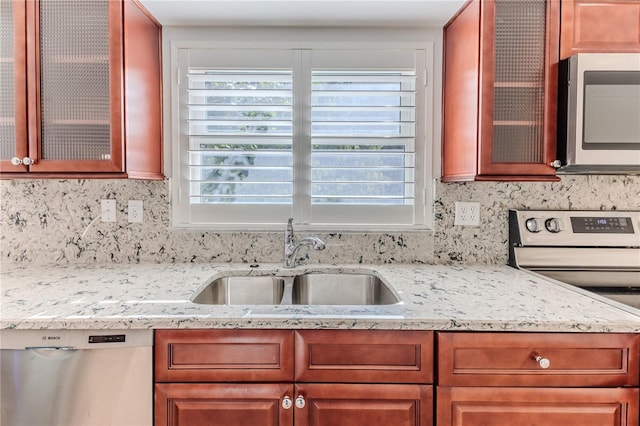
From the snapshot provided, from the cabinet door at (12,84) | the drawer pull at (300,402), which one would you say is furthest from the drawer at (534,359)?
the cabinet door at (12,84)

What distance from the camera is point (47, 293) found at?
1292 millimetres

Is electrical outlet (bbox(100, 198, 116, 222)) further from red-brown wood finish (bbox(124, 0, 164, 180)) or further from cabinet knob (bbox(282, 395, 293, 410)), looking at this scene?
cabinet knob (bbox(282, 395, 293, 410))

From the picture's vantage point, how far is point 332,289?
1.71 m

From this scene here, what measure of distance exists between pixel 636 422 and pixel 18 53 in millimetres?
2528

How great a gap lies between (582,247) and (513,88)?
2.73 feet

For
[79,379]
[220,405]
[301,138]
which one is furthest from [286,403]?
[301,138]

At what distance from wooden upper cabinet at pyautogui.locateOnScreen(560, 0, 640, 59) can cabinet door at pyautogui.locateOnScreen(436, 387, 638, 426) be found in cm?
124

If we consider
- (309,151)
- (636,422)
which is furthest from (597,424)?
(309,151)

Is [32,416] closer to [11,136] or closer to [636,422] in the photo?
[11,136]

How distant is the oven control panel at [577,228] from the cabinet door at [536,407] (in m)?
0.76

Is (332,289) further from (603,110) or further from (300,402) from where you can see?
(603,110)

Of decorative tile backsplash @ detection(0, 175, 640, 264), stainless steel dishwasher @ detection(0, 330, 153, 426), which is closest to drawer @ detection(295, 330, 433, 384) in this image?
stainless steel dishwasher @ detection(0, 330, 153, 426)

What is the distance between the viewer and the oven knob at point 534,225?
169cm

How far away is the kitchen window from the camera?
1774mm
